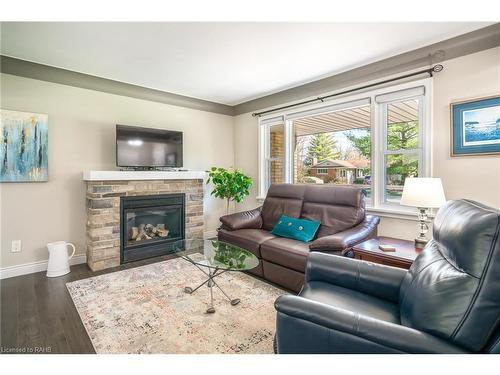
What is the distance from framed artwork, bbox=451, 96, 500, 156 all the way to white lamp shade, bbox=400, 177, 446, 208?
2.10ft

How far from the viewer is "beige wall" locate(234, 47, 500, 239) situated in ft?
7.67

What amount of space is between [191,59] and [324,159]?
7.34ft

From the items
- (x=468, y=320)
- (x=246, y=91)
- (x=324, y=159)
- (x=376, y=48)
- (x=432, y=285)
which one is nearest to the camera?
(x=468, y=320)

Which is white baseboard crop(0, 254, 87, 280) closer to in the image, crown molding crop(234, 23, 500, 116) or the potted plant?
the potted plant

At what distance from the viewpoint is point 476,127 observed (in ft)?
7.89

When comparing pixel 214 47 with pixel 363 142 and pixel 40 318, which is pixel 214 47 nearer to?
pixel 363 142

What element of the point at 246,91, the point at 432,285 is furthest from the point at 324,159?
the point at 432,285

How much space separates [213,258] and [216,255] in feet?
0.29

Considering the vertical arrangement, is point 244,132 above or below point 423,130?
above

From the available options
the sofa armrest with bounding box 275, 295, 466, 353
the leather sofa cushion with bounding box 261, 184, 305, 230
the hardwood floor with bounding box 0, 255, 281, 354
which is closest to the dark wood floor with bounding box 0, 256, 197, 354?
the hardwood floor with bounding box 0, 255, 281, 354

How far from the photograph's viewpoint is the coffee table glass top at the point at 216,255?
7.35ft

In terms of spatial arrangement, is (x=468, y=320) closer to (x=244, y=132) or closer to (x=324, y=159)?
(x=324, y=159)

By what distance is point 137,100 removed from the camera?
392cm

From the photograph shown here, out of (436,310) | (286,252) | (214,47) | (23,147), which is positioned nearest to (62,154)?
(23,147)
